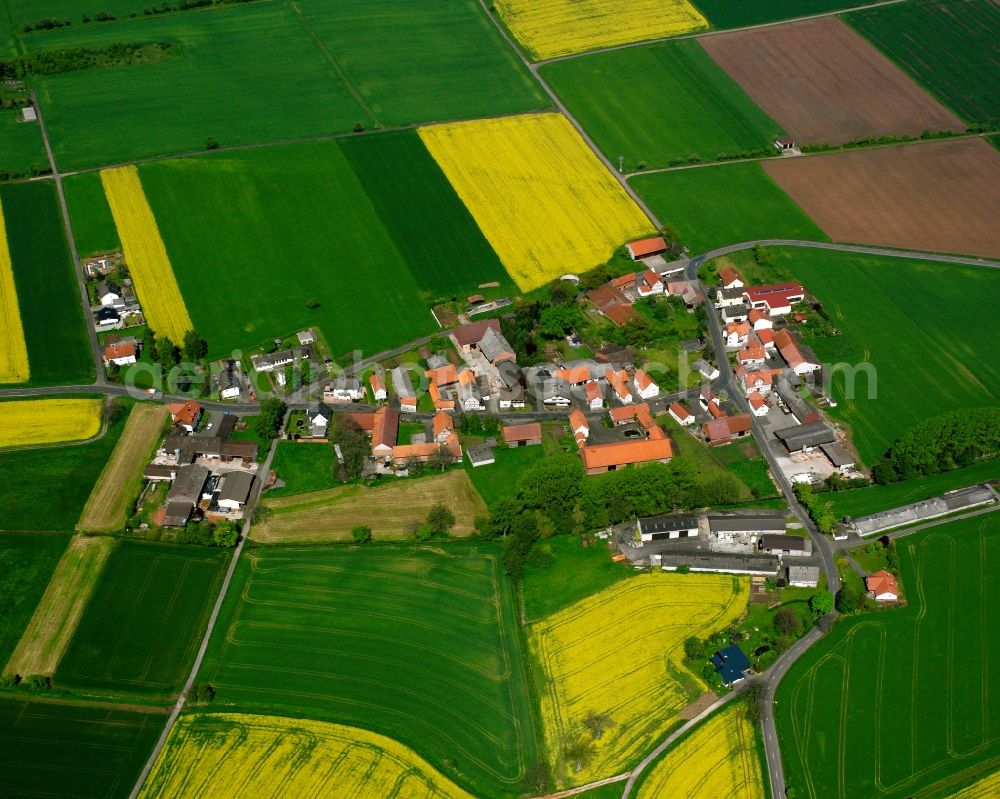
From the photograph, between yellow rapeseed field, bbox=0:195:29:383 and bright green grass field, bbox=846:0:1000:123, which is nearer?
yellow rapeseed field, bbox=0:195:29:383

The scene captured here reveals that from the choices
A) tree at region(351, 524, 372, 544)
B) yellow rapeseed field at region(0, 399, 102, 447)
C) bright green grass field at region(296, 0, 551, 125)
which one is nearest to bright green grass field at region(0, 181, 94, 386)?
yellow rapeseed field at region(0, 399, 102, 447)

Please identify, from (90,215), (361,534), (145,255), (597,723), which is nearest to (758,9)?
(145,255)

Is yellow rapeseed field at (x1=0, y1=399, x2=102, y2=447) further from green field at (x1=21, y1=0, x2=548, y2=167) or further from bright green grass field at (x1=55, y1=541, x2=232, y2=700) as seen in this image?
green field at (x1=21, y1=0, x2=548, y2=167)

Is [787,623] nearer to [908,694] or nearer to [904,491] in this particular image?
[908,694]

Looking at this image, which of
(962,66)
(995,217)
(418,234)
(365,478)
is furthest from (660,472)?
(962,66)

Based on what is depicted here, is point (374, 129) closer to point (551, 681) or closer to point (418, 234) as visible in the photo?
Result: point (418, 234)

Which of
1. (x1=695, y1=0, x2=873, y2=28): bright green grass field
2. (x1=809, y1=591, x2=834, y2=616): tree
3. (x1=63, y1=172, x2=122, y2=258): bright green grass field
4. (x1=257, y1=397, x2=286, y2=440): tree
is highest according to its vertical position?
(x1=695, y1=0, x2=873, y2=28): bright green grass field

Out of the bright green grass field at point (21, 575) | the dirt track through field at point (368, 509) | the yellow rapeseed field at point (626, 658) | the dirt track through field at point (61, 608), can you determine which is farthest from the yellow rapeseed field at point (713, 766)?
the bright green grass field at point (21, 575)

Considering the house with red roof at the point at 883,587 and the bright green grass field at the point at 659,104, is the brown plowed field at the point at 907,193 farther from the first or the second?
the house with red roof at the point at 883,587
